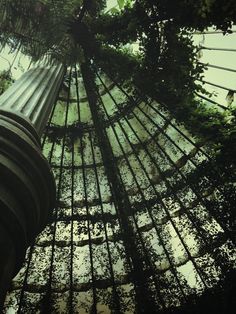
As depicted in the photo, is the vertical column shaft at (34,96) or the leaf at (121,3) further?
the leaf at (121,3)

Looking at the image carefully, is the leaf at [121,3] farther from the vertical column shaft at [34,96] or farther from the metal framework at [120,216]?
the metal framework at [120,216]

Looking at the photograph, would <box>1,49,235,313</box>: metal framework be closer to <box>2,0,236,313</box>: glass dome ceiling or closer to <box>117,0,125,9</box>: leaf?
<box>2,0,236,313</box>: glass dome ceiling

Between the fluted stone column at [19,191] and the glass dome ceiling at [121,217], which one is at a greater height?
the glass dome ceiling at [121,217]

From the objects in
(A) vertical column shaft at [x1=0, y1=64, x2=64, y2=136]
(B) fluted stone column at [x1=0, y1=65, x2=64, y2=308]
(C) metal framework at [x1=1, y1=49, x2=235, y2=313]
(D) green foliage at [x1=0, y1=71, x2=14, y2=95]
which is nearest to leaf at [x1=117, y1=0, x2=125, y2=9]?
(A) vertical column shaft at [x1=0, y1=64, x2=64, y2=136]

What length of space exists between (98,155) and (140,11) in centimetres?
621

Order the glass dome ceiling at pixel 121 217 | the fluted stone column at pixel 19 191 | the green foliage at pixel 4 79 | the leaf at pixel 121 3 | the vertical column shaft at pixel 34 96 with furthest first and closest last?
the glass dome ceiling at pixel 121 217
the green foliage at pixel 4 79
the leaf at pixel 121 3
the vertical column shaft at pixel 34 96
the fluted stone column at pixel 19 191

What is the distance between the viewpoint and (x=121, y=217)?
→ 12992mm

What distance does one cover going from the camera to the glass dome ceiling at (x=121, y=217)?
1210 centimetres

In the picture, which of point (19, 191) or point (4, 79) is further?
point (4, 79)

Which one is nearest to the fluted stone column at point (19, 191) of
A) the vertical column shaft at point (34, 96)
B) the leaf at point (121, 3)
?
the vertical column shaft at point (34, 96)

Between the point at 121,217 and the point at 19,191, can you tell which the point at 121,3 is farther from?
the point at 121,217

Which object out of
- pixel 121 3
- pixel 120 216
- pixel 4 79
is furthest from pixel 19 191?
pixel 120 216

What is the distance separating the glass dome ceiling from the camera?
12.1 meters

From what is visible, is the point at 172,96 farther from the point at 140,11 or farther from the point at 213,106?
the point at 140,11
